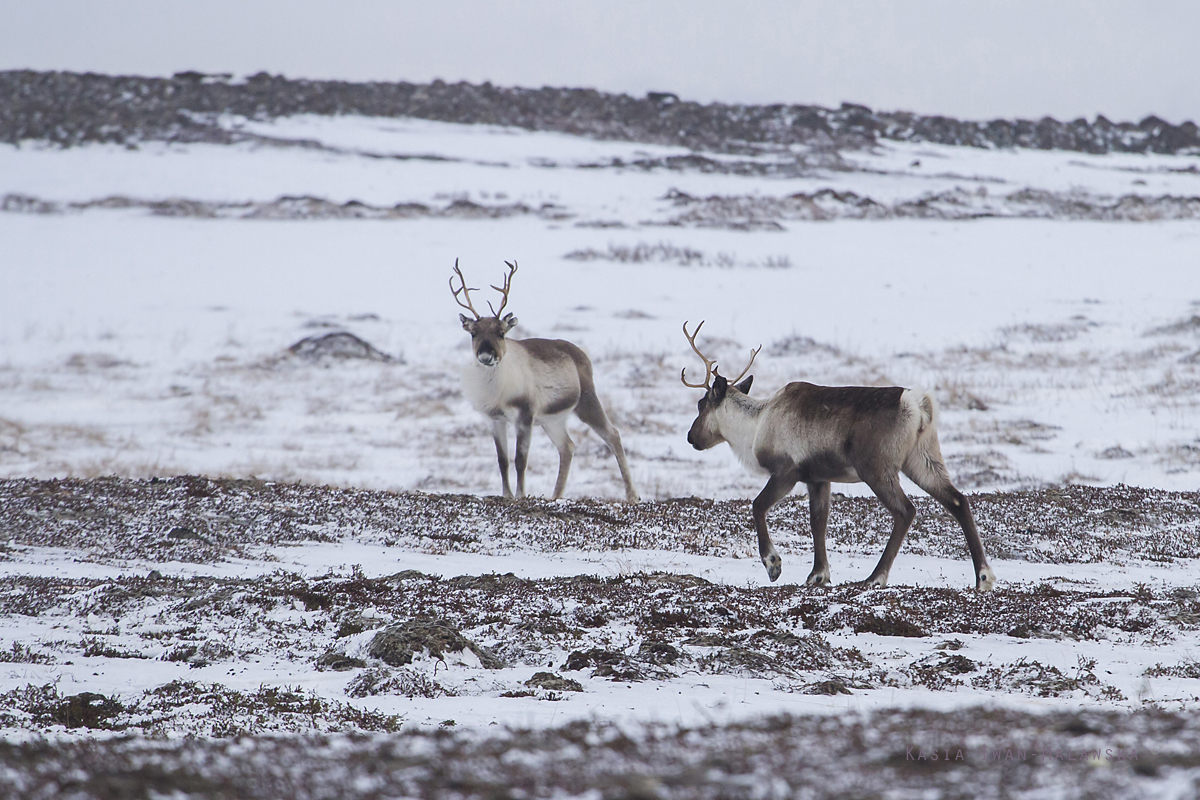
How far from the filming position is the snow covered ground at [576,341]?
5461 mm

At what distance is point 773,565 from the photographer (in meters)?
7.70

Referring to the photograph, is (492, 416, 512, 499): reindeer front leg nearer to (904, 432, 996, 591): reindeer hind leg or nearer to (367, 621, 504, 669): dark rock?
(904, 432, 996, 591): reindeer hind leg

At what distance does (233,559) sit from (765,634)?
190 inches

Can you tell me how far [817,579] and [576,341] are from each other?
1502 centimetres

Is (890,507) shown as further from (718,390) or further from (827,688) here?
(827,688)

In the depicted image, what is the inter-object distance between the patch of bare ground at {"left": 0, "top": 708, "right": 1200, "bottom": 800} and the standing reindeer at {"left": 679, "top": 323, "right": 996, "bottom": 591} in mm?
4398

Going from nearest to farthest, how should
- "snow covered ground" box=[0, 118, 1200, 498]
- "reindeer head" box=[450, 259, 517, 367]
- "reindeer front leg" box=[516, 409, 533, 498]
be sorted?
"reindeer head" box=[450, 259, 517, 367] → "reindeer front leg" box=[516, 409, 533, 498] → "snow covered ground" box=[0, 118, 1200, 498]

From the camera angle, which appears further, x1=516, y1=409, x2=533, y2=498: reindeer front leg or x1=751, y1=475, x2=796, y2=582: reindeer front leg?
x1=516, y1=409, x2=533, y2=498: reindeer front leg

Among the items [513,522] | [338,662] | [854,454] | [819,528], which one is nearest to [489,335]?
[513,522]

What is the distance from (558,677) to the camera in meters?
4.84

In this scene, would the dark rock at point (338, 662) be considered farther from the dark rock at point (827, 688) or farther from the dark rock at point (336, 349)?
the dark rock at point (336, 349)

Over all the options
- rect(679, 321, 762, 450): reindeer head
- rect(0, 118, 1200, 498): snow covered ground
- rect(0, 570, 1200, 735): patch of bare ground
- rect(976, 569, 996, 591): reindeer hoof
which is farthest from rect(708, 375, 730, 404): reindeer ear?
rect(0, 118, 1200, 498): snow covered ground

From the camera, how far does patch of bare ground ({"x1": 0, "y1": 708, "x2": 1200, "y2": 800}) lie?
2.20 m

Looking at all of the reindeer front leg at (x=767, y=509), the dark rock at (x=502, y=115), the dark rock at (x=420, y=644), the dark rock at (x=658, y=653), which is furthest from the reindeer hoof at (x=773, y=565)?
the dark rock at (x=502, y=115)
